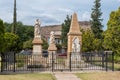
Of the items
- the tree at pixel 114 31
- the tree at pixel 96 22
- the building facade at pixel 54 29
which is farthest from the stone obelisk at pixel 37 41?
the building facade at pixel 54 29

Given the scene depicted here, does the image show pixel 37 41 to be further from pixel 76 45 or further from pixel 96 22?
pixel 96 22

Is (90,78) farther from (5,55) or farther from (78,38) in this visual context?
(78,38)

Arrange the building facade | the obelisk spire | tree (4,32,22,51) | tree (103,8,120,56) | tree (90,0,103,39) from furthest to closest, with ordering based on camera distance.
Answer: the building facade → tree (90,0,103,39) → tree (4,32,22,51) → the obelisk spire → tree (103,8,120,56)

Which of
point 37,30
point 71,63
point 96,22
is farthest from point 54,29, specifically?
point 71,63

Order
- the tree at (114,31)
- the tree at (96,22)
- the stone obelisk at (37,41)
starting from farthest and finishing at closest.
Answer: the tree at (96,22) → the stone obelisk at (37,41) → the tree at (114,31)

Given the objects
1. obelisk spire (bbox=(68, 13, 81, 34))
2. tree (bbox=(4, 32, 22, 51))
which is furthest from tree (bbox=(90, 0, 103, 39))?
obelisk spire (bbox=(68, 13, 81, 34))

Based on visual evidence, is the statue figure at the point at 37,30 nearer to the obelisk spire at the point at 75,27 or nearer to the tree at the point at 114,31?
the obelisk spire at the point at 75,27

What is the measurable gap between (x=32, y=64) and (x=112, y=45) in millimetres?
7245

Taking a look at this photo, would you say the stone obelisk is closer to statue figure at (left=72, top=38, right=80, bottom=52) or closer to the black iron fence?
the black iron fence

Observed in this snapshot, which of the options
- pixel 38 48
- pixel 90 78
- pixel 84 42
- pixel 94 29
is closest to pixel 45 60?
pixel 38 48

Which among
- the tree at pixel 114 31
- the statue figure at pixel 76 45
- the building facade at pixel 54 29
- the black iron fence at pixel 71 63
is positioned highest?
the building facade at pixel 54 29

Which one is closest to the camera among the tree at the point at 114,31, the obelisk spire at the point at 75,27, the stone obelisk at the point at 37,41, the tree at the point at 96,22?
the tree at the point at 114,31

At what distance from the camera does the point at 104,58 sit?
2517 centimetres

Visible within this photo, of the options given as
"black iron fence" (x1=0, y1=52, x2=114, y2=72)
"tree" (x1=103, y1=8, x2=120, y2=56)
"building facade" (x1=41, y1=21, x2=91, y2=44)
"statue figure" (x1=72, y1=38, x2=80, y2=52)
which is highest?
"building facade" (x1=41, y1=21, x2=91, y2=44)
